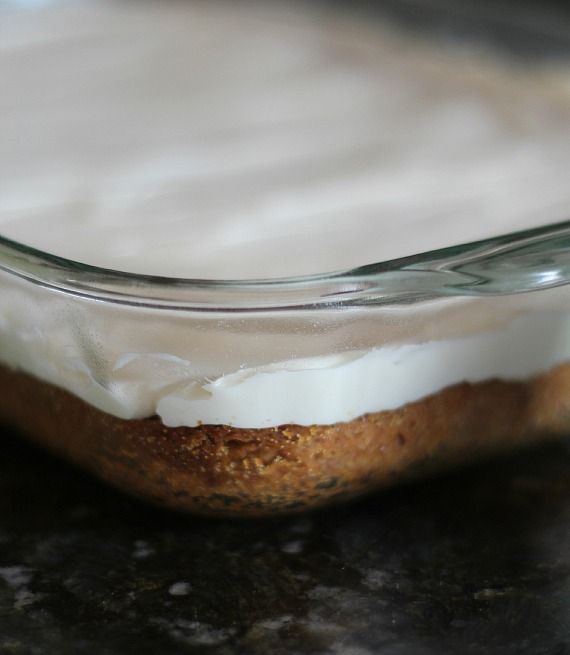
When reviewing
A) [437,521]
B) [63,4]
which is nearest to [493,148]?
→ [437,521]

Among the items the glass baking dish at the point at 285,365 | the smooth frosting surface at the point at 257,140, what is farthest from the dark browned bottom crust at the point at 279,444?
the smooth frosting surface at the point at 257,140

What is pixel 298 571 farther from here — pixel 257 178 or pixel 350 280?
pixel 257 178

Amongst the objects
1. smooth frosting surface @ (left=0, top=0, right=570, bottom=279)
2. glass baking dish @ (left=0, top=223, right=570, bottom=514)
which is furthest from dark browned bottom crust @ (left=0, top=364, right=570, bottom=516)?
smooth frosting surface @ (left=0, top=0, right=570, bottom=279)

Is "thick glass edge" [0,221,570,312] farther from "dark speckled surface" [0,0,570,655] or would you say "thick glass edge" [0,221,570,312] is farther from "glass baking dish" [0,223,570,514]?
"dark speckled surface" [0,0,570,655]

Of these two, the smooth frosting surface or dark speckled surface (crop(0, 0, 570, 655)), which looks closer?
dark speckled surface (crop(0, 0, 570, 655))

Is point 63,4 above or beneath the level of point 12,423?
above

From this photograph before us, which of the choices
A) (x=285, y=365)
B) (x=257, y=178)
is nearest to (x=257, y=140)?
(x=257, y=178)

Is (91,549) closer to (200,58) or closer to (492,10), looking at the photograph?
(200,58)
